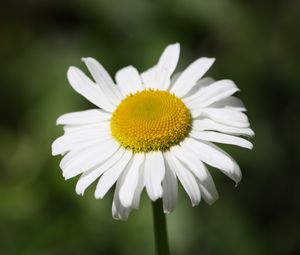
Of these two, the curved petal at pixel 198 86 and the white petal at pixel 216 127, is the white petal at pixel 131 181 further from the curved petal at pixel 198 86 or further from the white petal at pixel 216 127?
the curved petal at pixel 198 86

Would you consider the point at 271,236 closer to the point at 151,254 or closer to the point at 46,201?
the point at 151,254

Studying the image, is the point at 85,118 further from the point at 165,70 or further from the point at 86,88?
the point at 165,70

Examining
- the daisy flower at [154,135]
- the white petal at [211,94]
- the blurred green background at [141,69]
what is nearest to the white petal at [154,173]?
the daisy flower at [154,135]

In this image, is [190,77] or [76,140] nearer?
[76,140]

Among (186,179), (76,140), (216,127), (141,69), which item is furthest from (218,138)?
(141,69)

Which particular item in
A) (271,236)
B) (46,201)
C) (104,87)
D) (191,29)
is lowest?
(271,236)

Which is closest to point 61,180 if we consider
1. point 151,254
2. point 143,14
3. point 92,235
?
point 92,235

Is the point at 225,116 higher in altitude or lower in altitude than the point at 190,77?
lower
